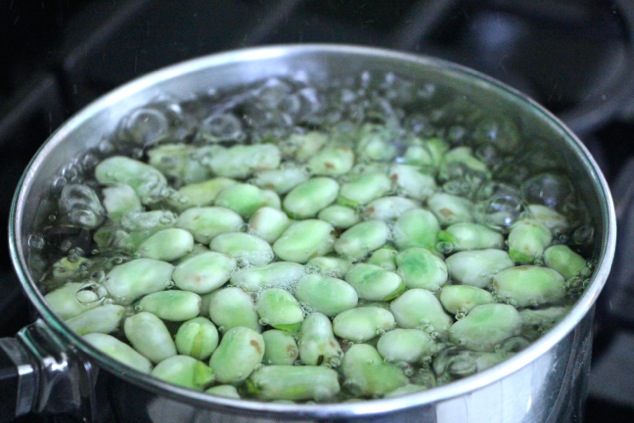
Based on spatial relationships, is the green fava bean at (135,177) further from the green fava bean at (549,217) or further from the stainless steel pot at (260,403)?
the green fava bean at (549,217)

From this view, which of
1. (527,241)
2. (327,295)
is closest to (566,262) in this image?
(527,241)

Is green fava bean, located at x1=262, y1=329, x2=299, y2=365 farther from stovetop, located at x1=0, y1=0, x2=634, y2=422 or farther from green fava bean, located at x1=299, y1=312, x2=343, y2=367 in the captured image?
stovetop, located at x1=0, y1=0, x2=634, y2=422

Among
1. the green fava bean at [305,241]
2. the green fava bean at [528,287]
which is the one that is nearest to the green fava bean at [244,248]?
the green fava bean at [305,241]

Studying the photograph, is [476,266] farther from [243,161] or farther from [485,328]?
[243,161]

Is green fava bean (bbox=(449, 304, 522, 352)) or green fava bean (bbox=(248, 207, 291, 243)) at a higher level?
green fava bean (bbox=(248, 207, 291, 243))

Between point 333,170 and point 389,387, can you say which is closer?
point 389,387

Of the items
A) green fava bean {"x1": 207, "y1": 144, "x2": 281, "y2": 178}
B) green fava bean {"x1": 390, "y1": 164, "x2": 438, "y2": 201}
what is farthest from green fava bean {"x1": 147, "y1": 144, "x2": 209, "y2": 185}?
green fava bean {"x1": 390, "y1": 164, "x2": 438, "y2": 201}

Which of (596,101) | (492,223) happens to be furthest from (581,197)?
(596,101)

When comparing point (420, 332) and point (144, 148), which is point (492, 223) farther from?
point (144, 148)
